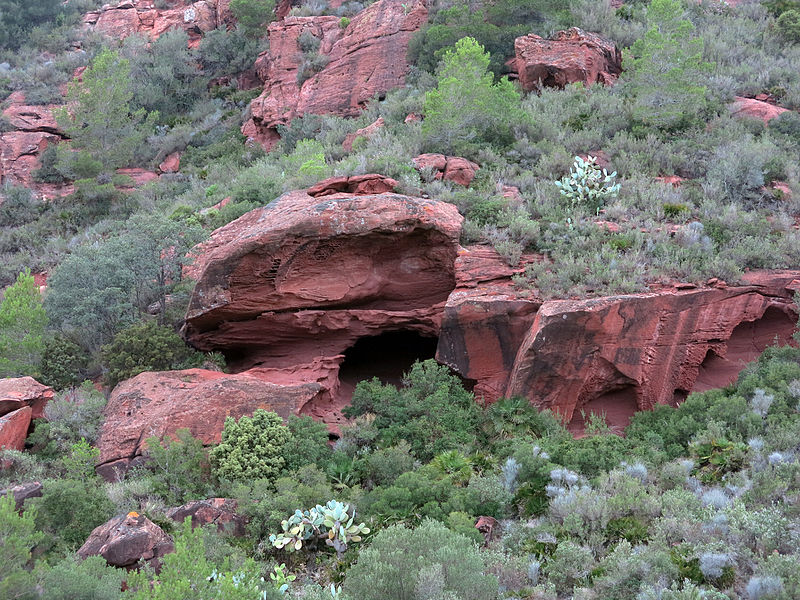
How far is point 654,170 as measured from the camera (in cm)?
1311

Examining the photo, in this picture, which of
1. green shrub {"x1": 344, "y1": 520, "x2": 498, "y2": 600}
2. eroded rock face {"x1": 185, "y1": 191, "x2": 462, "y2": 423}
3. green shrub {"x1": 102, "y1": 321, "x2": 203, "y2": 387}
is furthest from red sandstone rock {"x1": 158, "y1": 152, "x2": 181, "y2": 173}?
green shrub {"x1": 344, "y1": 520, "x2": 498, "y2": 600}

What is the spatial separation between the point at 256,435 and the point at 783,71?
16.8m

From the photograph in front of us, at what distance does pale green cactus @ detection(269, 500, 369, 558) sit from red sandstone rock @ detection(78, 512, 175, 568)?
1.10 m

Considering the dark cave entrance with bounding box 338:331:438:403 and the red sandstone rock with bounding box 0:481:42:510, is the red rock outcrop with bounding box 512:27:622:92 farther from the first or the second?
the red sandstone rock with bounding box 0:481:42:510

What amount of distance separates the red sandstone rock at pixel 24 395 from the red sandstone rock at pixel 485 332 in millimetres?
5642

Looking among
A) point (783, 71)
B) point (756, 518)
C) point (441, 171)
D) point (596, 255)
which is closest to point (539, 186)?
point (441, 171)

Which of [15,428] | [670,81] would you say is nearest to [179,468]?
[15,428]

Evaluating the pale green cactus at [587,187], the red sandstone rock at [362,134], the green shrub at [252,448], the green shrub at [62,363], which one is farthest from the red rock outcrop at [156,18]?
the green shrub at [252,448]

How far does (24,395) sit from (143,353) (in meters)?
1.68

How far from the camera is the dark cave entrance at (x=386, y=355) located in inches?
463

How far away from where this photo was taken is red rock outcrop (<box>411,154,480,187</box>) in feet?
41.9

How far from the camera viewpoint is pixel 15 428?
892cm

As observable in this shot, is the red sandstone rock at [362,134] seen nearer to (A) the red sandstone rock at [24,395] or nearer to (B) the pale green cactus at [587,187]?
(B) the pale green cactus at [587,187]

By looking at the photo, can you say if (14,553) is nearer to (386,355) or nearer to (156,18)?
(386,355)
